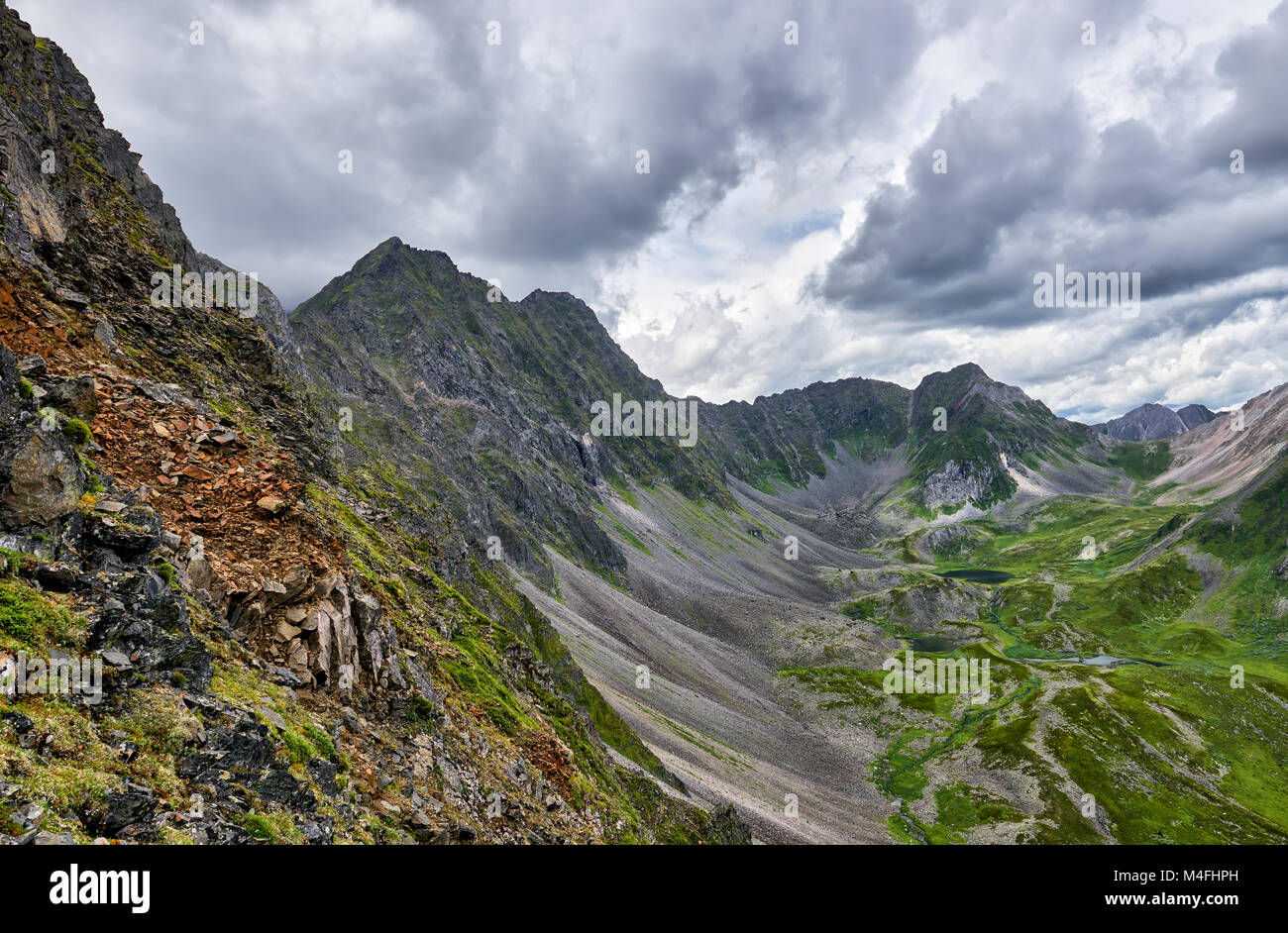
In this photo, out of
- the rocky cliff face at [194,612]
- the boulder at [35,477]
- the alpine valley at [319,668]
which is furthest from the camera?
the boulder at [35,477]

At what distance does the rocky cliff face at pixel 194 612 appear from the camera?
11844 mm

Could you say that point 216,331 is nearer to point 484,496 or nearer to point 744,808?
point 744,808

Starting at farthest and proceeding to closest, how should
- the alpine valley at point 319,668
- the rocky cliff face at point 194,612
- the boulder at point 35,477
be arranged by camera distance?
the boulder at point 35,477 < the alpine valley at point 319,668 < the rocky cliff face at point 194,612

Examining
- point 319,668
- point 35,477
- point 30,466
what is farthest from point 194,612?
point 30,466

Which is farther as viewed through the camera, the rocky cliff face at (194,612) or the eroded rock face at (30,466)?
the eroded rock face at (30,466)

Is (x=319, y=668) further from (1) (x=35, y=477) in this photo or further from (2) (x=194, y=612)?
(1) (x=35, y=477)

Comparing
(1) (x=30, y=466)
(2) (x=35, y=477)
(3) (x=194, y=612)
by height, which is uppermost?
(1) (x=30, y=466)

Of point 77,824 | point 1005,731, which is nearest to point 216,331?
point 77,824

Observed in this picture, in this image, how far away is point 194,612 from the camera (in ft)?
53.7

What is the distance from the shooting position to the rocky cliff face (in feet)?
38.9

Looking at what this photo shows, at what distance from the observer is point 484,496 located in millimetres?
116125

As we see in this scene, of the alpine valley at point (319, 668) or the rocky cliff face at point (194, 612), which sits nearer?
the rocky cliff face at point (194, 612)

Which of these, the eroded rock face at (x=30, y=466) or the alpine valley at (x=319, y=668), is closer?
the alpine valley at (x=319, y=668)

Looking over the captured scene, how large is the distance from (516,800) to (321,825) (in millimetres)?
11922
